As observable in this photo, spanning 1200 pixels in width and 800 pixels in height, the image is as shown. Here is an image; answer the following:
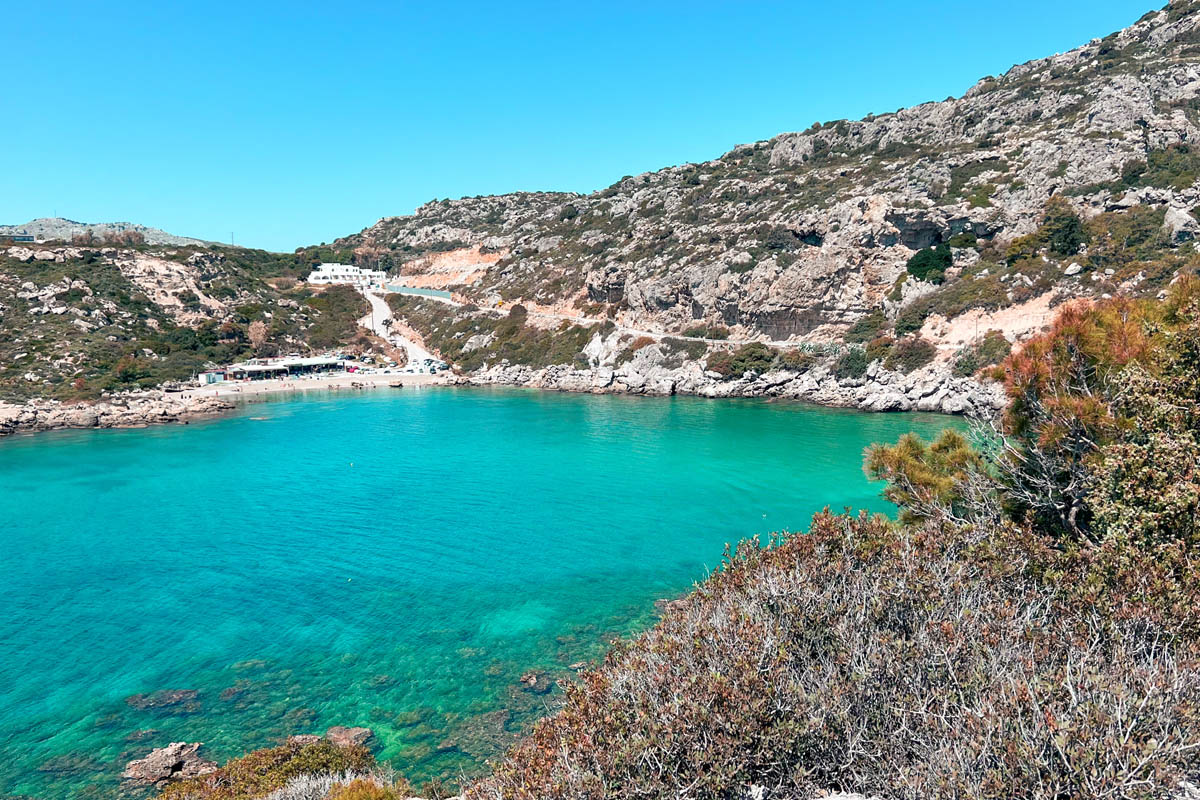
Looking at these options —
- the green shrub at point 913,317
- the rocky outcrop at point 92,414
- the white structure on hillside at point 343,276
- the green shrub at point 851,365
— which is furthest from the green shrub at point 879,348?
the white structure on hillside at point 343,276

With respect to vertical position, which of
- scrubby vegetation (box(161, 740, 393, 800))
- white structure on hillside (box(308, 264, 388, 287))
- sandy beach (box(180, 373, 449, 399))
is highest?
white structure on hillside (box(308, 264, 388, 287))

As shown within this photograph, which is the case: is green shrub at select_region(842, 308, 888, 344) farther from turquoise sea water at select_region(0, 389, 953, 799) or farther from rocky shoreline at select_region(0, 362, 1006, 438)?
turquoise sea water at select_region(0, 389, 953, 799)

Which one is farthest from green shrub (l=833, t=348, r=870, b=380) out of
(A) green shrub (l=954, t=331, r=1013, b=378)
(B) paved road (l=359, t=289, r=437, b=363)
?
(B) paved road (l=359, t=289, r=437, b=363)

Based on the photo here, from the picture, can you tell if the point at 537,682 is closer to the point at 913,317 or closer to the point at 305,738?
the point at 305,738

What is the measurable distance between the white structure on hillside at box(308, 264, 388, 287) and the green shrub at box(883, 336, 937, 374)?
88604 millimetres

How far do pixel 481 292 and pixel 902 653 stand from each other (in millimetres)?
95862

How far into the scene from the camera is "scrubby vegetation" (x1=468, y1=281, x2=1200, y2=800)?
227 inches

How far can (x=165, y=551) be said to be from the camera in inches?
1065

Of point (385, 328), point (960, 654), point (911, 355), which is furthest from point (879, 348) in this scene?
point (385, 328)

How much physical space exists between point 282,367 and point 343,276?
36946 mm

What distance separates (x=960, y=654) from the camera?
7508 mm

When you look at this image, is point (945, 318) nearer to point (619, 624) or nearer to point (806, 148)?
point (619, 624)

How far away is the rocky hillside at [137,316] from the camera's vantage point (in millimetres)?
64812

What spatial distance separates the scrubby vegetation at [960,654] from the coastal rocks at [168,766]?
9104 millimetres
